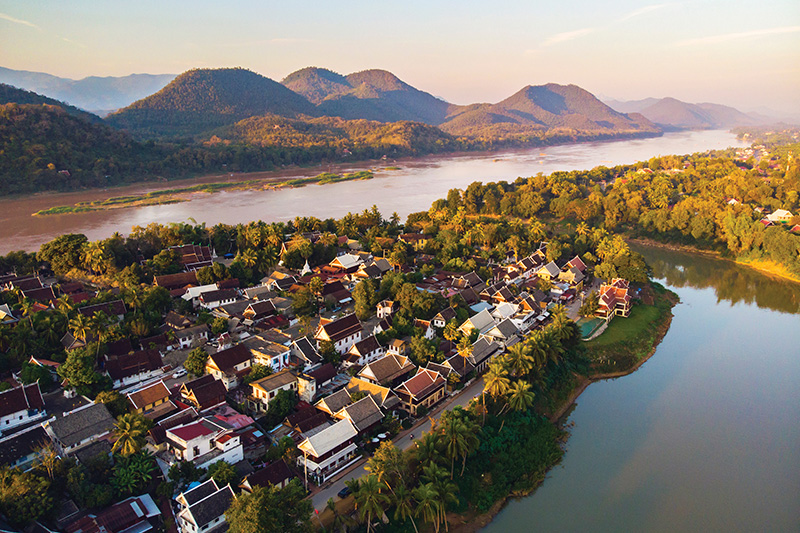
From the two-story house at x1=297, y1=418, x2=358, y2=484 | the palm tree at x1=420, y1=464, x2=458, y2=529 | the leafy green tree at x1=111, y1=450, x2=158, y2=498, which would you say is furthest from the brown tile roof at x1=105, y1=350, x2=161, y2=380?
the palm tree at x1=420, y1=464, x2=458, y2=529

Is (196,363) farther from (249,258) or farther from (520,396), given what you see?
(249,258)

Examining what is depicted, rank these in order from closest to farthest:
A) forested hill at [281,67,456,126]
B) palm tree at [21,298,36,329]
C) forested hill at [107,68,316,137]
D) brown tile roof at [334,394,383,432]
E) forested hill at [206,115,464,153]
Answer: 1. brown tile roof at [334,394,383,432]
2. palm tree at [21,298,36,329]
3. forested hill at [206,115,464,153]
4. forested hill at [107,68,316,137]
5. forested hill at [281,67,456,126]

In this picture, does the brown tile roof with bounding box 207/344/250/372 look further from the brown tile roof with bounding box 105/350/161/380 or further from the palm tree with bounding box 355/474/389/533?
the palm tree with bounding box 355/474/389/533

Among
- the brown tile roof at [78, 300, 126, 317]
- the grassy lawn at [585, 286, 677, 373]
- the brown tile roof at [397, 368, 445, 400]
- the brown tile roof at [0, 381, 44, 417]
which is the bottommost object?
the grassy lawn at [585, 286, 677, 373]

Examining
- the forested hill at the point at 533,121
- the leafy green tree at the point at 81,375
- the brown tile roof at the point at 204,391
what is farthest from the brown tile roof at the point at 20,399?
the forested hill at the point at 533,121

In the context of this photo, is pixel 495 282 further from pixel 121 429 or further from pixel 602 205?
pixel 602 205

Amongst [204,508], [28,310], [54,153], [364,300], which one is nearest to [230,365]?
[204,508]

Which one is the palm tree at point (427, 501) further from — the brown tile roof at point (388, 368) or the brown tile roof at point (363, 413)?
the brown tile roof at point (388, 368)
